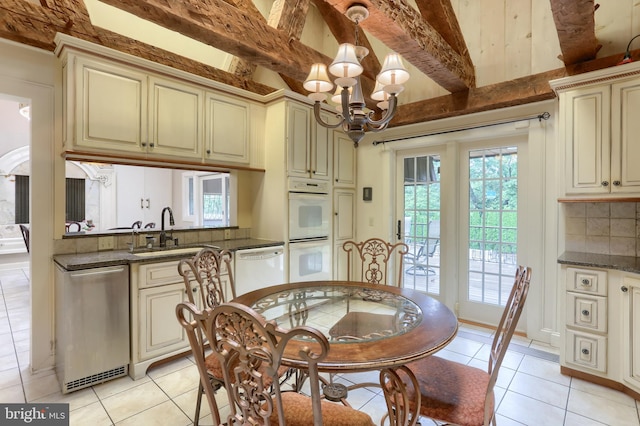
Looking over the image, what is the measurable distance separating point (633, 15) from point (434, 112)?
1.66 m

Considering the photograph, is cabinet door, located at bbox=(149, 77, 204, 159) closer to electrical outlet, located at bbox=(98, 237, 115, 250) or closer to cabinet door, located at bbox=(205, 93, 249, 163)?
cabinet door, located at bbox=(205, 93, 249, 163)

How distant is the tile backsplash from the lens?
8.32ft

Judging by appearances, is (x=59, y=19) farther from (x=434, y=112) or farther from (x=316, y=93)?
(x=434, y=112)

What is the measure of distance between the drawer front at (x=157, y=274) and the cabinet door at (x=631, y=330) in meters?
3.28

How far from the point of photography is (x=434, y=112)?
3.49 meters

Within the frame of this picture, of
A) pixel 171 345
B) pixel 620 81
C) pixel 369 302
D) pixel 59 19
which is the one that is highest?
pixel 59 19

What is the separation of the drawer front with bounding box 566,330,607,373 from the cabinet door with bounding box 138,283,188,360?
3066 mm

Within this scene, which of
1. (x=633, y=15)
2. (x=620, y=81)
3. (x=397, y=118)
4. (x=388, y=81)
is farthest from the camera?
(x=397, y=118)

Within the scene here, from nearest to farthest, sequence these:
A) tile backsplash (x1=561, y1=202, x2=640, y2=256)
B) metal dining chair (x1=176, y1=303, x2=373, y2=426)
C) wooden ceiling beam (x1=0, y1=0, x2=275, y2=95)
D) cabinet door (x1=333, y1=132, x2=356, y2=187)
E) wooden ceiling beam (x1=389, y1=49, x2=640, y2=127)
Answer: metal dining chair (x1=176, y1=303, x2=373, y2=426), wooden ceiling beam (x1=0, y1=0, x2=275, y2=95), tile backsplash (x1=561, y1=202, x2=640, y2=256), wooden ceiling beam (x1=389, y1=49, x2=640, y2=127), cabinet door (x1=333, y1=132, x2=356, y2=187)

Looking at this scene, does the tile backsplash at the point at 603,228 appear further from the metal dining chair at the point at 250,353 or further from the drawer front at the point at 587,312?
the metal dining chair at the point at 250,353

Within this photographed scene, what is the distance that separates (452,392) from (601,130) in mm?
2310

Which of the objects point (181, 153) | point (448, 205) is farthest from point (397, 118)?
point (181, 153)

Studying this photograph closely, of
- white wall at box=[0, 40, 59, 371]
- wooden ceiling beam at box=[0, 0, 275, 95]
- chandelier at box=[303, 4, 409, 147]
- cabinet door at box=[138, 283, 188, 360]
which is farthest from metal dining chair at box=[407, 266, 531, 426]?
wooden ceiling beam at box=[0, 0, 275, 95]

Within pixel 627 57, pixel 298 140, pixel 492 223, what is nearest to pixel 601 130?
pixel 627 57
